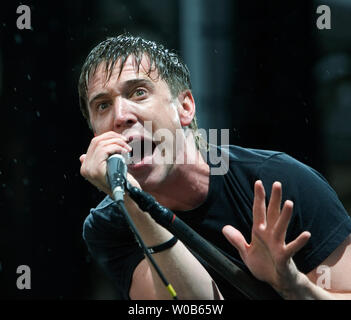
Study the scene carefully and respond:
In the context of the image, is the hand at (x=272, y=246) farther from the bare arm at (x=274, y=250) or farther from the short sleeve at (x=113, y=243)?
the short sleeve at (x=113, y=243)

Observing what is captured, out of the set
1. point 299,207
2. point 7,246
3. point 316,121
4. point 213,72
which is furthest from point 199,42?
point 299,207

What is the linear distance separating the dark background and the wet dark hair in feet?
3.87

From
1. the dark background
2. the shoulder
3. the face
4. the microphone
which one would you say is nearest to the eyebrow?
the face

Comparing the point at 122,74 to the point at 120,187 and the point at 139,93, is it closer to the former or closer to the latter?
the point at 139,93

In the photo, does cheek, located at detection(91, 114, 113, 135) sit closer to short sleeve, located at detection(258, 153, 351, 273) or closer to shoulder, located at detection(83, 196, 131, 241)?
shoulder, located at detection(83, 196, 131, 241)

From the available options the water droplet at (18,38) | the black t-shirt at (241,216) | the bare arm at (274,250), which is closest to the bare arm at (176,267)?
the black t-shirt at (241,216)

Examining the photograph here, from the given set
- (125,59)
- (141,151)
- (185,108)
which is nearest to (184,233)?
(141,151)

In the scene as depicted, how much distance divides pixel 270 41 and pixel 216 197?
1.86m

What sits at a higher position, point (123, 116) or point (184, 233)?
point (123, 116)

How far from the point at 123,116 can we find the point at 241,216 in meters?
0.56

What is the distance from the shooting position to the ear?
2.36m

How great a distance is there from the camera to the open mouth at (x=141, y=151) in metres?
2.01

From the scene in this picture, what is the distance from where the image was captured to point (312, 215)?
6.49 ft

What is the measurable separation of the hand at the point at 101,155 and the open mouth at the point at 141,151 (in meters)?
0.31
